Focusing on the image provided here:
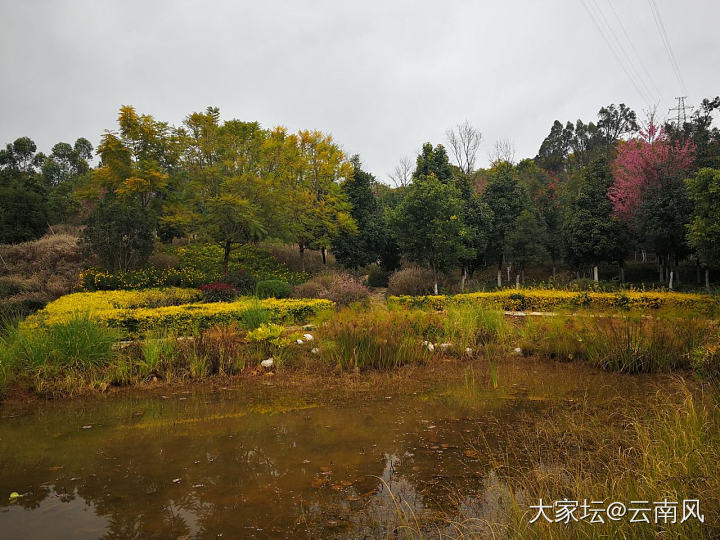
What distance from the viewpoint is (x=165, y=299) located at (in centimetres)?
1398

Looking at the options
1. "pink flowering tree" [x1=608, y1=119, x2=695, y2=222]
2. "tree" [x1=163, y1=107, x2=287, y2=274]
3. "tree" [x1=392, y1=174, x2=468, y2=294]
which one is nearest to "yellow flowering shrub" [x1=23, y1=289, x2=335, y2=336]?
"tree" [x1=163, y1=107, x2=287, y2=274]

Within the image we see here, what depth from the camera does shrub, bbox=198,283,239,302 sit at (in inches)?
577

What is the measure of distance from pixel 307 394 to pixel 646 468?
4689 millimetres

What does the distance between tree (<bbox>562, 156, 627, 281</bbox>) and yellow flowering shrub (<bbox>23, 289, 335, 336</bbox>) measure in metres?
16.8

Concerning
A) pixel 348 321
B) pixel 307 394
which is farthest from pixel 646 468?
pixel 348 321

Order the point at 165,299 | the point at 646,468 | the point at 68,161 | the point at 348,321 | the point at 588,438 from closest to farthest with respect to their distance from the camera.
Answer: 1. the point at 646,468
2. the point at 588,438
3. the point at 348,321
4. the point at 165,299
5. the point at 68,161

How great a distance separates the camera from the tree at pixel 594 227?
888 inches

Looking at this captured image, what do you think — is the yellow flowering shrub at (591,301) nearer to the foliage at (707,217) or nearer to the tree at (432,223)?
the foliage at (707,217)

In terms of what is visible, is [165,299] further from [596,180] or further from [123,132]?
[596,180]

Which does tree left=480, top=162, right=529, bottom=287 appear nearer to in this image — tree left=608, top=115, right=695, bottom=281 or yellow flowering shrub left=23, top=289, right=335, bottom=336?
tree left=608, top=115, right=695, bottom=281

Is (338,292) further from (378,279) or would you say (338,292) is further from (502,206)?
(502,206)

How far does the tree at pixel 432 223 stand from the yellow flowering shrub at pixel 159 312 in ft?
28.2

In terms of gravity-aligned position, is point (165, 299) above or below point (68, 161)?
below

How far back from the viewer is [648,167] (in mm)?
21969
